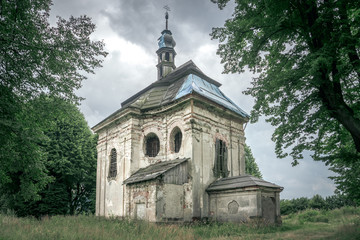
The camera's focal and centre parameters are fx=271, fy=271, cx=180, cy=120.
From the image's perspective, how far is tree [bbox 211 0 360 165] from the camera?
7.76m

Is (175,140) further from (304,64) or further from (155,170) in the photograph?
(304,64)

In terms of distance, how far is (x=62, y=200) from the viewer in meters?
21.3

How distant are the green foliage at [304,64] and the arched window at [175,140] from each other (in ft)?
18.2

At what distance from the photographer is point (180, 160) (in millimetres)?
13422

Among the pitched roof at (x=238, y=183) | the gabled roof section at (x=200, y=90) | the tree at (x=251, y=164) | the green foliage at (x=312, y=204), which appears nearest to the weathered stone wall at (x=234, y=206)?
the pitched roof at (x=238, y=183)

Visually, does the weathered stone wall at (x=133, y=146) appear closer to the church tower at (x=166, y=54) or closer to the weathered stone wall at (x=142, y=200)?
the weathered stone wall at (x=142, y=200)

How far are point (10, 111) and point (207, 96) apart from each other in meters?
9.28

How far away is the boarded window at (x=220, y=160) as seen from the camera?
48.4 ft

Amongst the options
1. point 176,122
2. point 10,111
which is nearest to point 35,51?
point 10,111

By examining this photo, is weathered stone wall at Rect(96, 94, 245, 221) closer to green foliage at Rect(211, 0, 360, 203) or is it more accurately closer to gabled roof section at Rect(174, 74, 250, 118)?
gabled roof section at Rect(174, 74, 250, 118)

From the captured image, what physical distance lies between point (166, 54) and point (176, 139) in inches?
379

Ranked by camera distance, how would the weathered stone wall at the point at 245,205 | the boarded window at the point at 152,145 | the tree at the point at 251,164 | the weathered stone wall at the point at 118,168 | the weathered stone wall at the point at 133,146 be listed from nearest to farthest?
the weathered stone wall at the point at 245,205 → the weathered stone wall at the point at 133,146 → the weathered stone wall at the point at 118,168 → the boarded window at the point at 152,145 → the tree at the point at 251,164

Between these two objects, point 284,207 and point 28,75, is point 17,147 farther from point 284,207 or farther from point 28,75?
point 284,207

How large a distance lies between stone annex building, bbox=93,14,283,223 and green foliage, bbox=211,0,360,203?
11.4 feet
